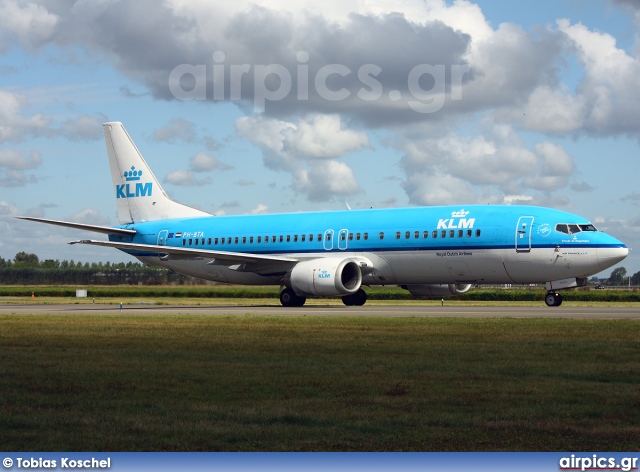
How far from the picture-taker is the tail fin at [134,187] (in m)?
51.5

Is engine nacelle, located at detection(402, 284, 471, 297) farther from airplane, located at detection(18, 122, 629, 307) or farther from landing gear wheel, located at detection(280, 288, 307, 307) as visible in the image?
landing gear wheel, located at detection(280, 288, 307, 307)

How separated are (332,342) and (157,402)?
28.3 ft

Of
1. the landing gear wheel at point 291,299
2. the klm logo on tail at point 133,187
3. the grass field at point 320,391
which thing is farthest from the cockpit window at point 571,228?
the klm logo on tail at point 133,187

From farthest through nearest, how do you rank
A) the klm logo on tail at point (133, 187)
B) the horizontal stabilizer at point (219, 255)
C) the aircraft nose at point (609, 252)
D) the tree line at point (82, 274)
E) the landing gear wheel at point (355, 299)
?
the tree line at point (82, 274), the klm logo on tail at point (133, 187), the landing gear wheel at point (355, 299), the horizontal stabilizer at point (219, 255), the aircraft nose at point (609, 252)

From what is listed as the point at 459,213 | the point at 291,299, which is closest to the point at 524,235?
the point at 459,213

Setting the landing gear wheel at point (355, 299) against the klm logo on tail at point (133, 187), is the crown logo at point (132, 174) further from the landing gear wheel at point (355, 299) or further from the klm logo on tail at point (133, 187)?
the landing gear wheel at point (355, 299)

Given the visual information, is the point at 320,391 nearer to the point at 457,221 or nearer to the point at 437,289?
the point at 457,221

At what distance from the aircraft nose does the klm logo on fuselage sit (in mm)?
5271

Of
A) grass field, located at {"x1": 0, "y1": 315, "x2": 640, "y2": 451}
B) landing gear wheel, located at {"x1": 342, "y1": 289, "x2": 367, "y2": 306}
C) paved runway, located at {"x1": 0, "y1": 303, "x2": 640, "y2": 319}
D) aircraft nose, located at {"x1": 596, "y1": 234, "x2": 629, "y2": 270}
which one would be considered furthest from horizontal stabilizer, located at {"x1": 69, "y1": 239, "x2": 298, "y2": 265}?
grass field, located at {"x1": 0, "y1": 315, "x2": 640, "y2": 451}

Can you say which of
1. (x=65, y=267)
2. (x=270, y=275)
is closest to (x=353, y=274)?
(x=270, y=275)

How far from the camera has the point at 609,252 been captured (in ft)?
118

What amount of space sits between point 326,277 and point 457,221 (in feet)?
20.1

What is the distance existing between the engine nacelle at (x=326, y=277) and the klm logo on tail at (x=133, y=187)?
13.9m

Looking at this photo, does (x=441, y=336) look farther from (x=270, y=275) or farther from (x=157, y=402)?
(x=270, y=275)
